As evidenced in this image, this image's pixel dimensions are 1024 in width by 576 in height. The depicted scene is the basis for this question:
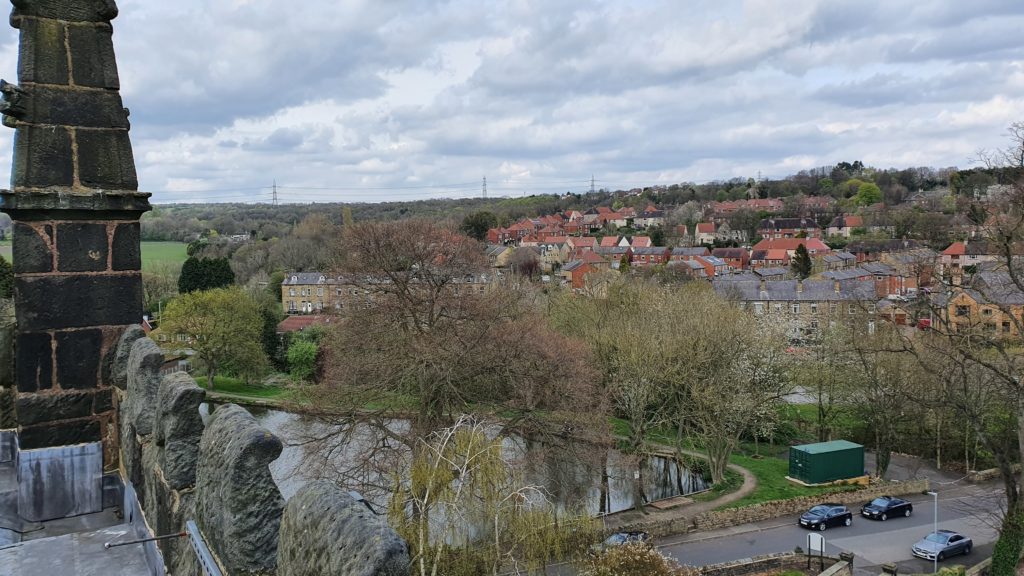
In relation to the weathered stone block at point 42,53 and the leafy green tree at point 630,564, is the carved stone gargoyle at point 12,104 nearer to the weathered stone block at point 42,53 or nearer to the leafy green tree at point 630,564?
the weathered stone block at point 42,53

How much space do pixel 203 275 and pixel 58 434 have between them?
2215 inches

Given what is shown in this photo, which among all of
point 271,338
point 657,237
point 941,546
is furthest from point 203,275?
point 657,237

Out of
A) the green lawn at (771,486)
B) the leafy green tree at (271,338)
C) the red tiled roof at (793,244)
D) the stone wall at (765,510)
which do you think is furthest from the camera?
the red tiled roof at (793,244)

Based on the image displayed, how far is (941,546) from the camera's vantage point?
2031 centimetres

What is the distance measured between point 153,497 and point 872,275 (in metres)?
63.0

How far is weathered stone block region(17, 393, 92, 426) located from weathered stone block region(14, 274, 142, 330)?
0.52 metres

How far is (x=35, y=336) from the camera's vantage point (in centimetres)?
522

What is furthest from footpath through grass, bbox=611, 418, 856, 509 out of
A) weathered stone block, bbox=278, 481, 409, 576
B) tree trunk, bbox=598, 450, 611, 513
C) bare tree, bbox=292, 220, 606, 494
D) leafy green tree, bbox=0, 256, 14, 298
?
leafy green tree, bbox=0, 256, 14, 298

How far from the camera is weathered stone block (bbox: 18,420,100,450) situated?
16.9ft

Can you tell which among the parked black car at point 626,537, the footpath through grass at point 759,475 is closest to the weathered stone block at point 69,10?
the parked black car at point 626,537

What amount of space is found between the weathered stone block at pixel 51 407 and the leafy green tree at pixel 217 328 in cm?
3981

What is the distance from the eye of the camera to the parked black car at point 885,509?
24047 millimetres

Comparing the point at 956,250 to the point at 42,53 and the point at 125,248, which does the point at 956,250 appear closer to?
the point at 125,248

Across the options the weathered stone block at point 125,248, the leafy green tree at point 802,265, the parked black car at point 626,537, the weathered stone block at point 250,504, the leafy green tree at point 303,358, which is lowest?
the parked black car at point 626,537
